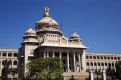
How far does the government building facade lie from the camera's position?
269ft

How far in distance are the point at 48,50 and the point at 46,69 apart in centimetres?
1784

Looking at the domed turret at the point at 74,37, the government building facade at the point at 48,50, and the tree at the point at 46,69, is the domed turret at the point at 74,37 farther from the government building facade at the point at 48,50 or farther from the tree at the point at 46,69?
the tree at the point at 46,69

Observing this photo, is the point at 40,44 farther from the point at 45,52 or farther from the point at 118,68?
the point at 118,68

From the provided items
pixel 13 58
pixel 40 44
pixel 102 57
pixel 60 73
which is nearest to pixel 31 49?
pixel 40 44

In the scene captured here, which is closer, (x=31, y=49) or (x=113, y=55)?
(x=31, y=49)

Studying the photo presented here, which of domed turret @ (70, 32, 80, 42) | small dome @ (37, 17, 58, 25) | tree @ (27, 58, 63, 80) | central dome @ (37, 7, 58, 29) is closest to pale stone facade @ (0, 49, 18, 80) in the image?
central dome @ (37, 7, 58, 29)

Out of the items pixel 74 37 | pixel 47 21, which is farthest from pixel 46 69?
pixel 74 37

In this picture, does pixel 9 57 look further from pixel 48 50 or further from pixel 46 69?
pixel 46 69

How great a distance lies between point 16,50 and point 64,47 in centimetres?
2884

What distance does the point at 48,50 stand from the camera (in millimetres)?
81875

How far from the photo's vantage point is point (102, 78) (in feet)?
221

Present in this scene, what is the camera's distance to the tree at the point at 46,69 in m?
62.3

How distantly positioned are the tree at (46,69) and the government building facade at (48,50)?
8.13 meters

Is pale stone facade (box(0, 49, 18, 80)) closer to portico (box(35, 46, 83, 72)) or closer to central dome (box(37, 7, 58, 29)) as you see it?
central dome (box(37, 7, 58, 29))
